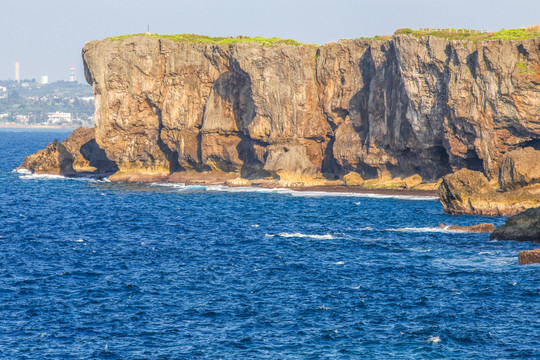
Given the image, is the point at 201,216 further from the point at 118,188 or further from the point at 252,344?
the point at 252,344

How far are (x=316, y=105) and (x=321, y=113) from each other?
1371 mm

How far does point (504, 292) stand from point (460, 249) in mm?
12526

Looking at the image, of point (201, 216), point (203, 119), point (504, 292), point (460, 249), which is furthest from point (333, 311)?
point (203, 119)

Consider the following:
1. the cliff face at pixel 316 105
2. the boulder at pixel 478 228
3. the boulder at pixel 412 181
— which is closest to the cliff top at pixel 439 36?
the cliff face at pixel 316 105

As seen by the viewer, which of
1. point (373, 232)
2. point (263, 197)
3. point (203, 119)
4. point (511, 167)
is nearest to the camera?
point (373, 232)

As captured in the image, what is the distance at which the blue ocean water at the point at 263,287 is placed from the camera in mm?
34938

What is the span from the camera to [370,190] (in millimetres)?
92875

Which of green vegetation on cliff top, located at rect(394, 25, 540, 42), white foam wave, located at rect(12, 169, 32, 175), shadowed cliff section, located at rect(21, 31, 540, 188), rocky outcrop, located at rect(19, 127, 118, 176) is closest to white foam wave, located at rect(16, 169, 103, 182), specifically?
rocky outcrop, located at rect(19, 127, 118, 176)

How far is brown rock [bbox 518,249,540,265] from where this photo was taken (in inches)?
1937

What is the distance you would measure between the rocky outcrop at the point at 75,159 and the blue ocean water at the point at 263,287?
44.4 metres

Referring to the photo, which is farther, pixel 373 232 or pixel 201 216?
pixel 201 216

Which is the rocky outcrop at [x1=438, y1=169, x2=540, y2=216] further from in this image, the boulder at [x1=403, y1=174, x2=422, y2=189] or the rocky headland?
the boulder at [x1=403, y1=174, x2=422, y2=189]

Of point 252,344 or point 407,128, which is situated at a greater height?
point 407,128

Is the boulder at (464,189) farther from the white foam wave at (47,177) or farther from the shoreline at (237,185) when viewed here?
the white foam wave at (47,177)
